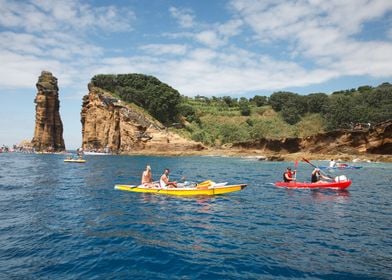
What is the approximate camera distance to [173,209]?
18.5 m

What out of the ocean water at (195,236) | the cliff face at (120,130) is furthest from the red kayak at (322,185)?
the cliff face at (120,130)

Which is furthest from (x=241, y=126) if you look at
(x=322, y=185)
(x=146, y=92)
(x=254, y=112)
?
(x=322, y=185)

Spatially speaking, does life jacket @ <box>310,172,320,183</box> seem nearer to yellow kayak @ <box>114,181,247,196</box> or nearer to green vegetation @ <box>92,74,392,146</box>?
yellow kayak @ <box>114,181,247,196</box>

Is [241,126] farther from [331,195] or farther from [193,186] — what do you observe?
[193,186]

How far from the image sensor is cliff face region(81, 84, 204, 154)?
82438 mm

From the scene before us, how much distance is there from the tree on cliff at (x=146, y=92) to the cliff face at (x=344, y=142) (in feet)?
109

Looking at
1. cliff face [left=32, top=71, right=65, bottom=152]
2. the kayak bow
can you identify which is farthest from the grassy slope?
the kayak bow

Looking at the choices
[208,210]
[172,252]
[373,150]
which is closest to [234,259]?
[172,252]

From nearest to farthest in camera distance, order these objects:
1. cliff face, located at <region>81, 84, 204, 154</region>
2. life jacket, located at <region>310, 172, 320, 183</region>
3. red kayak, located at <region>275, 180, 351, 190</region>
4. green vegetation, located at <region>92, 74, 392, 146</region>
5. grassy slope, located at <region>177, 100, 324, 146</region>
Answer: red kayak, located at <region>275, 180, 351, 190</region>, life jacket, located at <region>310, 172, 320, 183</region>, cliff face, located at <region>81, 84, 204, 154</region>, green vegetation, located at <region>92, 74, 392, 146</region>, grassy slope, located at <region>177, 100, 324, 146</region>

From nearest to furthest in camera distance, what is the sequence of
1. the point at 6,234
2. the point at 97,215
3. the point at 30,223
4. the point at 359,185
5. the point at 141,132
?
the point at 6,234, the point at 30,223, the point at 97,215, the point at 359,185, the point at 141,132

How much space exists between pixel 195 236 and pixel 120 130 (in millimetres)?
79573

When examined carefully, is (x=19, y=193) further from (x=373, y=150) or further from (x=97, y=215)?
(x=373, y=150)

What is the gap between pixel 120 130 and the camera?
90.0m

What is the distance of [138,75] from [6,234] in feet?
305
